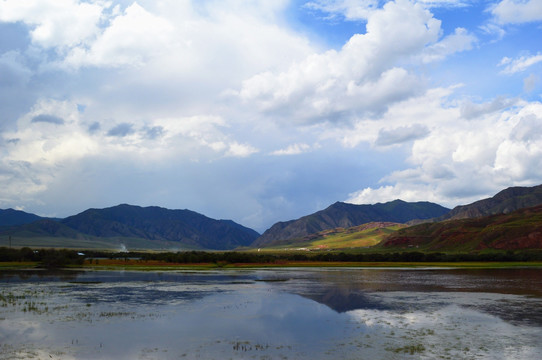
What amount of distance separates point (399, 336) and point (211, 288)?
138 ft

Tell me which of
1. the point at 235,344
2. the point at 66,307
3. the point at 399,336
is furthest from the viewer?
the point at 66,307

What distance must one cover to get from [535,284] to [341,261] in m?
99.7

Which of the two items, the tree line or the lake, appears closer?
the lake

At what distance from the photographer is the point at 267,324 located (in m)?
40.9

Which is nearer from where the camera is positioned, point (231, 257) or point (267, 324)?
→ point (267, 324)

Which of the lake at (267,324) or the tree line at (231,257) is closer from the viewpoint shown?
the lake at (267,324)

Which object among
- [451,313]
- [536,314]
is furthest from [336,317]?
[536,314]

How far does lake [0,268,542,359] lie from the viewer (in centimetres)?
3030

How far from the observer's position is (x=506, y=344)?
107ft

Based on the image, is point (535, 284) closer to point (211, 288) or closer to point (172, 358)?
point (211, 288)

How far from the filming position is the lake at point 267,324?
30.3 meters

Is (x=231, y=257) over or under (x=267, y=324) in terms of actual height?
under

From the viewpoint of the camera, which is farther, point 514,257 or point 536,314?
point 514,257

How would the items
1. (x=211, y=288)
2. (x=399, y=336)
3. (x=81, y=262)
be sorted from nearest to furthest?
(x=399, y=336) → (x=211, y=288) → (x=81, y=262)
